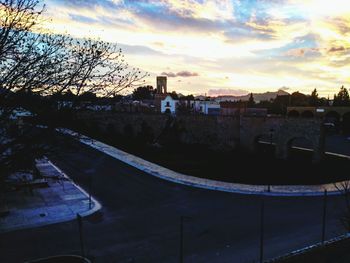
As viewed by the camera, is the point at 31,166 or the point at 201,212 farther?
the point at 201,212

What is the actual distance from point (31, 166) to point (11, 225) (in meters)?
10.5

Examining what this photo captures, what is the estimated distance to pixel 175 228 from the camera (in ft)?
50.0

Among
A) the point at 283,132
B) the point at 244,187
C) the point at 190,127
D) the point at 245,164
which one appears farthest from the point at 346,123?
the point at 244,187

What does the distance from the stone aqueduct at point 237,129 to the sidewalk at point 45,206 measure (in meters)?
7.02

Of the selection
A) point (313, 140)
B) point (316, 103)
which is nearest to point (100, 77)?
point (313, 140)

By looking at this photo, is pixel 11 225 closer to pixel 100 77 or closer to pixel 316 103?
pixel 100 77

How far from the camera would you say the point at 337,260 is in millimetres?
8859

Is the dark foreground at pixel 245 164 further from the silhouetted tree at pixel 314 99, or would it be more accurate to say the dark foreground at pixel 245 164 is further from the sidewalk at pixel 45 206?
the silhouetted tree at pixel 314 99

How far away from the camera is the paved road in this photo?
1259 cm

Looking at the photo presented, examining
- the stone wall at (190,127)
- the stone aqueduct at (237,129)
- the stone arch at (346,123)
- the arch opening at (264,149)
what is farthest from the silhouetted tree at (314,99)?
the arch opening at (264,149)

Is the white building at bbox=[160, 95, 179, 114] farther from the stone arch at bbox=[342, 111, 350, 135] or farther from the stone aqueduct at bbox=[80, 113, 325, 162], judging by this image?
the stone arch at bbox=[342, 111, 350, 135]

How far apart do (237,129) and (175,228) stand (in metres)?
28.0

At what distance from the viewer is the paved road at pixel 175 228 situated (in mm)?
12594

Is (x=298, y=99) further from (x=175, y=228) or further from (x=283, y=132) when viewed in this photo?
(x=175, y=228)
